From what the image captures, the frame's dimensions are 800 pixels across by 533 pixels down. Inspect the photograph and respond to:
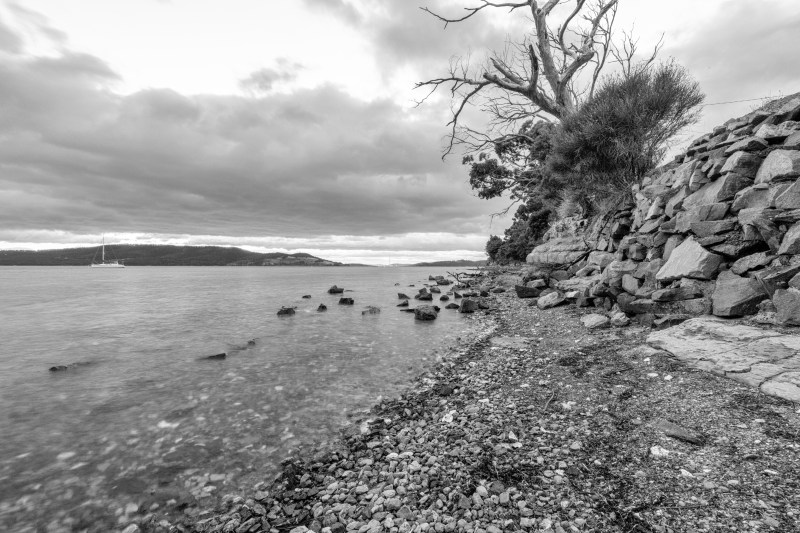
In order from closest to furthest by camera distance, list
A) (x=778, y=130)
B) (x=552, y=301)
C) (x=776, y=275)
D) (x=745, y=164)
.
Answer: (x=776, y=275) < (x=778, y=130) < (x=745, y=164) < (x=552, y=301)

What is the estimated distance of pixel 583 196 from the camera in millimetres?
21500

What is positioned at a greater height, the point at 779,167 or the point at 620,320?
the point at 779,167

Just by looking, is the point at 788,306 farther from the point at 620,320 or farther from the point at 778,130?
the point at 778,130

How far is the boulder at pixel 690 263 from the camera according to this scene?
907cm

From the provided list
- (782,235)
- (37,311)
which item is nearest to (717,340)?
(782,235)

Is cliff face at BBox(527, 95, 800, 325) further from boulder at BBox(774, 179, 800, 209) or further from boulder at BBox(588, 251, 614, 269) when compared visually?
boulder at BBox(588, 251, 614, 269)

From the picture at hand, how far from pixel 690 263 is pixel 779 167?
2945mm

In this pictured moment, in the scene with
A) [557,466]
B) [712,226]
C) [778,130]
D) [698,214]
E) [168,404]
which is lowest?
[168,404]

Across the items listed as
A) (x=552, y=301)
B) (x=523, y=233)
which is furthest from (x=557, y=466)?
(x=523, y=233)

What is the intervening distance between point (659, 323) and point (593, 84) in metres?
20.9

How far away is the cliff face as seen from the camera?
7.71m

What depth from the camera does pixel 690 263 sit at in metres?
9.59

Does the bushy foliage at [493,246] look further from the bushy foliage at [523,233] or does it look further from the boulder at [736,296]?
the boulder at [736,296]

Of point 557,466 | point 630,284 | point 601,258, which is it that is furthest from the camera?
point 601,258
